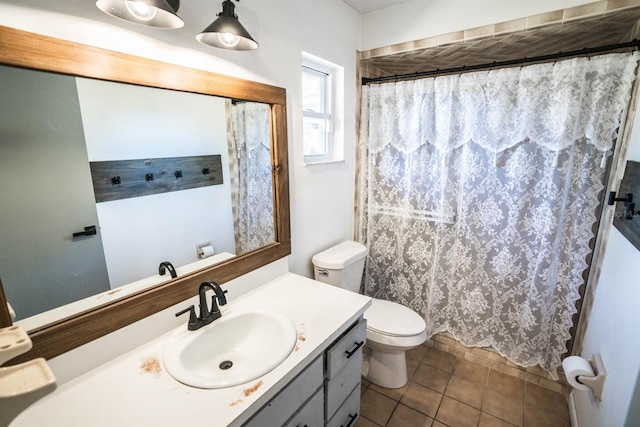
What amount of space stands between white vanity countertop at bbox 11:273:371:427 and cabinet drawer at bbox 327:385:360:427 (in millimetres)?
462

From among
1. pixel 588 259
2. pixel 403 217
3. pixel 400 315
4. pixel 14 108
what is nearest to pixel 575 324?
pixel 588 259

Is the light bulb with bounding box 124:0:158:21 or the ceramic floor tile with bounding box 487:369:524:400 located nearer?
the light bulb with bounding box 124:0:158:21

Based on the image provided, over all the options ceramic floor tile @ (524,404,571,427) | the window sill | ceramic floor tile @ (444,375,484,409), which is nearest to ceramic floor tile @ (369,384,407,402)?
ceramic floor tile @ (444,375,484,409)

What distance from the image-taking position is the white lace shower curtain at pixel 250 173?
4.50ft

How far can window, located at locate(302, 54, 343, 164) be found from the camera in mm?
1874

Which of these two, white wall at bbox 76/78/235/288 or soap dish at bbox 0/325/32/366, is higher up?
white wall at bbox 76/78/235/288

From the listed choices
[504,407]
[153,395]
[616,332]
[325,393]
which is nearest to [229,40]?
[153,395]

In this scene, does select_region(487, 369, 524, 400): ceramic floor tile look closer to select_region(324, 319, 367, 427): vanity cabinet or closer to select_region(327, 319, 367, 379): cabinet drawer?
select_region(324, 319, 367, 427): vanity cabinet

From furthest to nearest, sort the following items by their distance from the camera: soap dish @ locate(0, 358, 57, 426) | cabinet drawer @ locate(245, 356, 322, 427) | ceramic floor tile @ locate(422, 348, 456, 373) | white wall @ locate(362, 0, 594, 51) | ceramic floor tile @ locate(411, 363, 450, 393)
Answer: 1. ceramic floor tile @ locate(422, 348, 456, 373)
2. ceramic floor tile @ locate(411, 363, 450, 393)
3. white wall @ locate(362, 0, 594, 51)
4. cabinet drawer @ locate(245, 356, 322, 427)
5. soap dish @ locate(0, 358, 57, 426)

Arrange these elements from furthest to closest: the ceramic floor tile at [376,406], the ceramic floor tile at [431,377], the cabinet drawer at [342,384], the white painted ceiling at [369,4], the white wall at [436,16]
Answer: the ceramic floor tile at [431,377], the white painted ceiling at [369,4], the ceramic floor tile at [376,406], the white wall at [436,16], the cabinet drawer at [342,384]

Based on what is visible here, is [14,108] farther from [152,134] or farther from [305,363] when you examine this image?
[305,363]

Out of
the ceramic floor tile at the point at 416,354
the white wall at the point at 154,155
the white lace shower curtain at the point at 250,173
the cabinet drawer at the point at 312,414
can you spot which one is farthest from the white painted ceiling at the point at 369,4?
the ceramic floor tile at the point at 416,354

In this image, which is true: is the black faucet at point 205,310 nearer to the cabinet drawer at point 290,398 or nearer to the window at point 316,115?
the cabinet drawer at point 290,398

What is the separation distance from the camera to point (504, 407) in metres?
1.78
